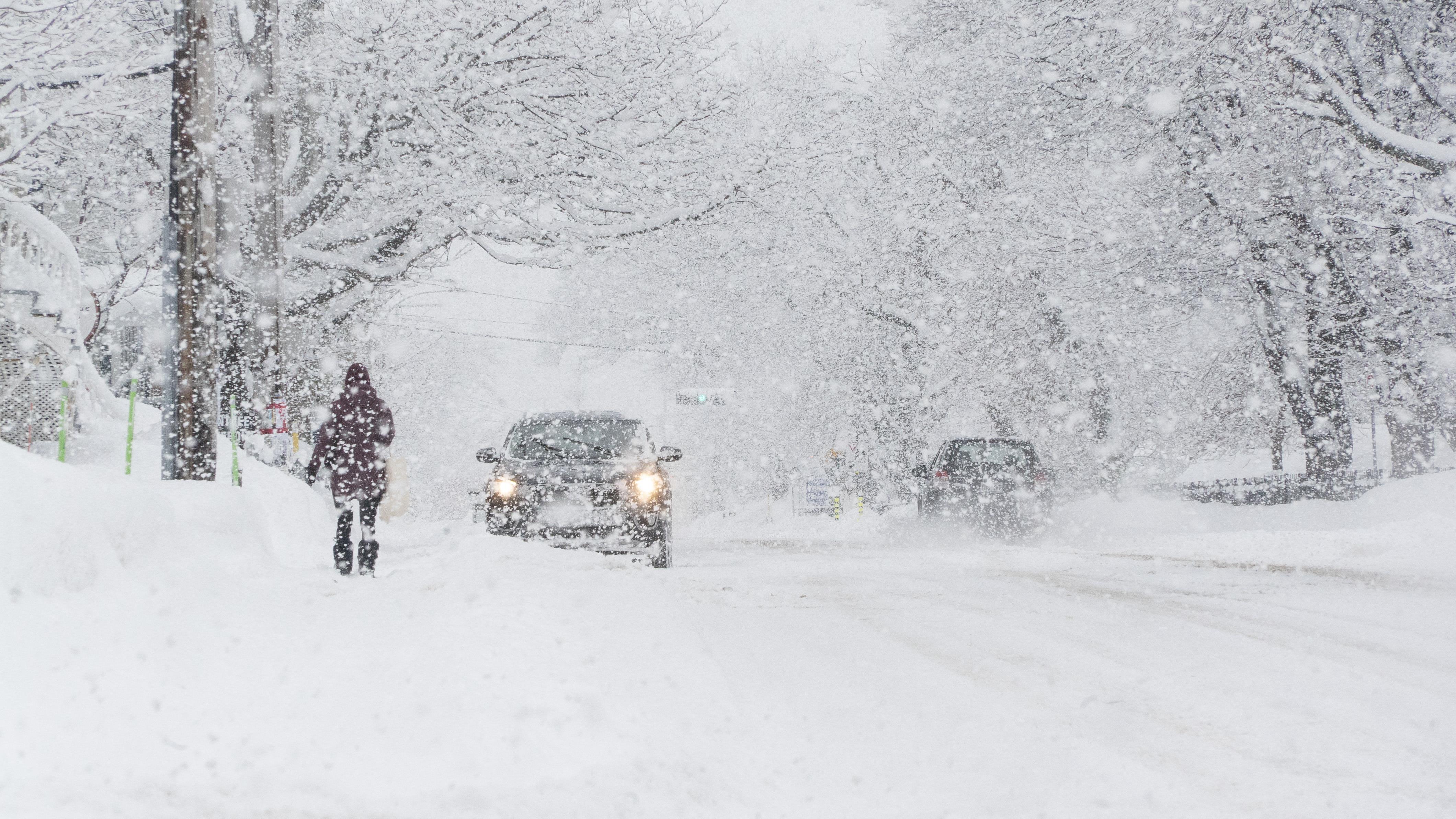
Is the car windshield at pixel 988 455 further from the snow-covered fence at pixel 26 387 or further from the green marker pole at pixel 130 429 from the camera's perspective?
the snow-covered fence at pixel 26 387

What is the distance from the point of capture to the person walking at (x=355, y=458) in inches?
369

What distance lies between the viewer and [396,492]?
807 inches

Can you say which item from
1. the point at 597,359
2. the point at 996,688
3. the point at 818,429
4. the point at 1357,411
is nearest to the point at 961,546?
the point at 996,688

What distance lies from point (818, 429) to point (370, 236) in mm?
21042

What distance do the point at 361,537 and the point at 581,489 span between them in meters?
2.35

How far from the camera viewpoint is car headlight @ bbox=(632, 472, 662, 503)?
11.4 m

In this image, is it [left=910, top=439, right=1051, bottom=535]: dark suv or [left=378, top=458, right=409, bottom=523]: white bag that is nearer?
[left=910, top=439, right=1051, bottom=535]: dark suv

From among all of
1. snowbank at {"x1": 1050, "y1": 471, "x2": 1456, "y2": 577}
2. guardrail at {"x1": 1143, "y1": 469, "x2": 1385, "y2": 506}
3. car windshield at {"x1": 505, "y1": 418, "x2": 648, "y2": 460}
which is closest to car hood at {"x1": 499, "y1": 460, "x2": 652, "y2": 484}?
car windshield at {"x1": 505, "y1": 418, "x2": 648, "y2": 460}

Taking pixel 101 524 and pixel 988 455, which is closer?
pixel 101 524

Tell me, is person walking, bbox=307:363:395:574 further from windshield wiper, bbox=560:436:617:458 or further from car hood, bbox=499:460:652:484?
windshield wiper, bbox=560:436:617:458

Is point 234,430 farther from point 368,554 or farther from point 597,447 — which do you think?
point 368,554

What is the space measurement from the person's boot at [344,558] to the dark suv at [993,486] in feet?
34.4

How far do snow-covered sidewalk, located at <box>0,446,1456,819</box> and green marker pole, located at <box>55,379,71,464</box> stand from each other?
504 centimetres

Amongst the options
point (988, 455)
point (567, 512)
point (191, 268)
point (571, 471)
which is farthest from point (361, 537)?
point (988, 455)
